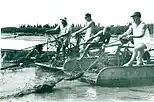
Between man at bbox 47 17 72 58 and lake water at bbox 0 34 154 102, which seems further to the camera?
man at bbox 47 17 72 58

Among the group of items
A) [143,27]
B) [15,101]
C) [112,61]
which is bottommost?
[15,101]

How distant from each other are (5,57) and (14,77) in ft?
8.30

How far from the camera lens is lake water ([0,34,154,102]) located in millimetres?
7117

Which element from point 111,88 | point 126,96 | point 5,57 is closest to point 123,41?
point 111,88

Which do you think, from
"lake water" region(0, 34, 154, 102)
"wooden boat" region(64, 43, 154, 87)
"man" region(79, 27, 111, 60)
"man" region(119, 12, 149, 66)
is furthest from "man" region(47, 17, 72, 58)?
"man" region(119, 12, 149, 66)

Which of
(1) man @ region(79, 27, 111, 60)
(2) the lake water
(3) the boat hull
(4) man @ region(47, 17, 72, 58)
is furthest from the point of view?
(4) man @ region(47, 17, 72, 58)

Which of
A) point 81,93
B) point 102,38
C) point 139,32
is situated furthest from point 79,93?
point 139,32

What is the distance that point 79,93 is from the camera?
25.3 ft

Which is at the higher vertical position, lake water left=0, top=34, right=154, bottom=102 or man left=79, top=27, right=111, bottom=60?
man left=79, top=27, right=111, bottom=60

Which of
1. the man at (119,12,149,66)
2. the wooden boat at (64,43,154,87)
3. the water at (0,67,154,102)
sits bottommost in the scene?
the water at (0,67,154,102)

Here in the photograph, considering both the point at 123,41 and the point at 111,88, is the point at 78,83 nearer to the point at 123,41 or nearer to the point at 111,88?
the point at 111,88

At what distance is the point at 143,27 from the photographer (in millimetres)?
8266

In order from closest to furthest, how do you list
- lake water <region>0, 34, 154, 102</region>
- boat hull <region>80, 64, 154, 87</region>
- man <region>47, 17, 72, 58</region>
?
lake water <region>0, 34, 154, 102</region>, boat hull <region>80, 64, 154, 87</region>, man <region>47, 17, 72, 58</region>

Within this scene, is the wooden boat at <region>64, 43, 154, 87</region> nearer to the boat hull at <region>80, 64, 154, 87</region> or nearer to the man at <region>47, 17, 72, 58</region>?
the boat hull at <region>80, 64, 154, 87</region>
